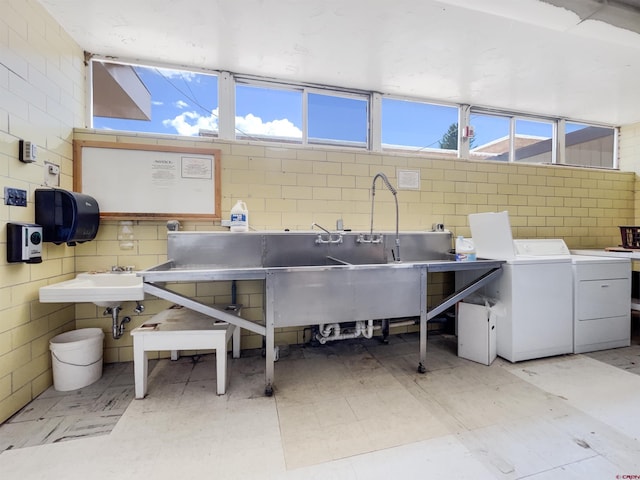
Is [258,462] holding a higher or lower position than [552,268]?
lower

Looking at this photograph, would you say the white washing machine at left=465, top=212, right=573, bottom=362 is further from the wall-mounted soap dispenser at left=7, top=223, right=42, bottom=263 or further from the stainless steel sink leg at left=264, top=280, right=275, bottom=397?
the wall-mounted soap dispenser at left=7, top=223, right=42, bottom=263

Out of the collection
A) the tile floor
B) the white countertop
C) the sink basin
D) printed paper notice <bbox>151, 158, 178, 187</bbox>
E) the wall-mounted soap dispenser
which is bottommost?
the tile floor

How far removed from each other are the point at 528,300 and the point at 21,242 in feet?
12.1

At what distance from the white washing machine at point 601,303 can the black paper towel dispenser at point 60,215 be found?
4.10 m

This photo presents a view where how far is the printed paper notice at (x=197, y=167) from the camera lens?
2527 millimetres

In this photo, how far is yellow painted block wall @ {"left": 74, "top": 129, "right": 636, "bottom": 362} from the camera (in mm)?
2471

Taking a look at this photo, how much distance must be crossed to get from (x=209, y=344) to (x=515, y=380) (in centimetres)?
227

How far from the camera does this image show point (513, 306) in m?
2.36

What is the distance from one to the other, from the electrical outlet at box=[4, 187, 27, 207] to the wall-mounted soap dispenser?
138mm

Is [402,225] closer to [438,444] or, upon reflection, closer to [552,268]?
[552,268]

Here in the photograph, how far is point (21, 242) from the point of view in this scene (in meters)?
1.68

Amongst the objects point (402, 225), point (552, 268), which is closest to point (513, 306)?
point (552, 268)

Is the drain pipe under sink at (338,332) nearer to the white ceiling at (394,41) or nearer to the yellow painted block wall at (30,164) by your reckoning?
the yellow painted block wall at (30,164)

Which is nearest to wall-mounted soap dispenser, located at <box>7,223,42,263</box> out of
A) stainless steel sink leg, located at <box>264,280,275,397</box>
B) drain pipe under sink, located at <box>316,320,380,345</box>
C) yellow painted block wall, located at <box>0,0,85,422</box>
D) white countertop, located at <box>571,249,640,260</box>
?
yellow painted block wall, located at <box>0,0,85,422</box>
